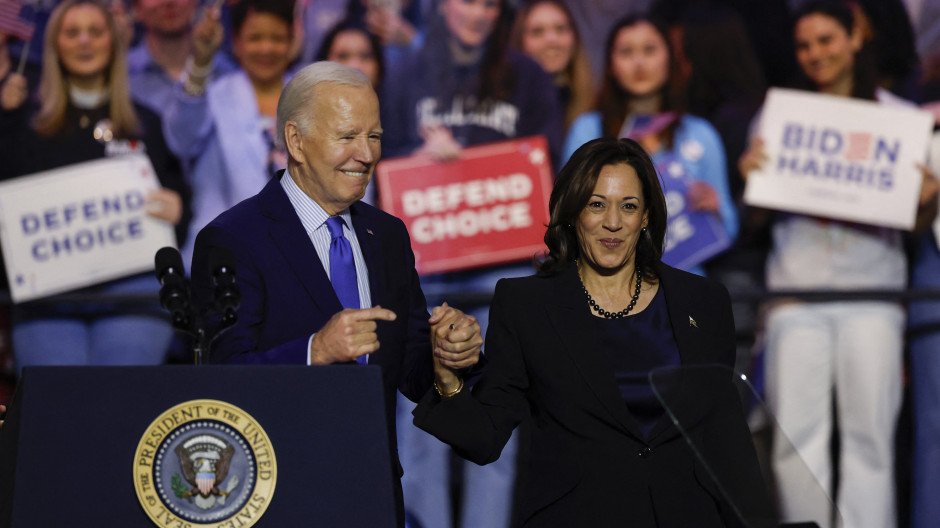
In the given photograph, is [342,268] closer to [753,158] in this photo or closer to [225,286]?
[225,286]

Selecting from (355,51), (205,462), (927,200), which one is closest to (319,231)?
(205,462)

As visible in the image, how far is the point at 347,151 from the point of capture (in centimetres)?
241

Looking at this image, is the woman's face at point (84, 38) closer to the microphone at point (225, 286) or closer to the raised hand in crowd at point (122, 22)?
the raised hand in crowd at point (122, 22)

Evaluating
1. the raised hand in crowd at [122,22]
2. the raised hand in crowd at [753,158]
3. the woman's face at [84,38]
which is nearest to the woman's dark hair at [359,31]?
the raised hand in crowd at [122,22]

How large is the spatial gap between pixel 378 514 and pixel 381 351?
617mm

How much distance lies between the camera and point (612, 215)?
2.44 metres

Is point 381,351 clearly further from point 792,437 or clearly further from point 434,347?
point 792,437

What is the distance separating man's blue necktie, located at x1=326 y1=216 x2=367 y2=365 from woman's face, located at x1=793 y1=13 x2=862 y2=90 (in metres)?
3.25

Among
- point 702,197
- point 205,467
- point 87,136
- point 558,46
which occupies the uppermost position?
point 558,46

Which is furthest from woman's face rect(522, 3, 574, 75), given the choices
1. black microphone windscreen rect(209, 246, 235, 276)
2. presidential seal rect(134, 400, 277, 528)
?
presidential seal rect(134, 400, 277, 528)

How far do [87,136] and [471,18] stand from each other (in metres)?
1.84

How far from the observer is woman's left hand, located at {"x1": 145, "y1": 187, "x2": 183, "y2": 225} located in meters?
4.87

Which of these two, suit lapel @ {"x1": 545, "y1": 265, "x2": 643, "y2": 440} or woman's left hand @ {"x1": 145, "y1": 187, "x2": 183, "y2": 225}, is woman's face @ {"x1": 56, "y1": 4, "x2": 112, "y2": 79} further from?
suit lapel @ {"x1": 545, "y1": 265, "x2": 643, "y2": 440}

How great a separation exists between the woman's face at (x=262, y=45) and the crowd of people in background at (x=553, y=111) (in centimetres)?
1
